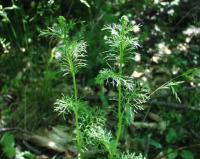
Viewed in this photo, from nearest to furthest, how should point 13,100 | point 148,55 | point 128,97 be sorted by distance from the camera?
point 128,97
point 13,100
point 148,55

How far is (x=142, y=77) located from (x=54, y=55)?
0.63 metres

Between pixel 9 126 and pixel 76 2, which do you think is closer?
pixel 9 126

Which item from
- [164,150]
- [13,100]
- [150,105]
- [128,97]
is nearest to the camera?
[128,97]

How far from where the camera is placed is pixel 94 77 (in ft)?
10.9

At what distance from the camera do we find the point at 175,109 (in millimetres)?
3096

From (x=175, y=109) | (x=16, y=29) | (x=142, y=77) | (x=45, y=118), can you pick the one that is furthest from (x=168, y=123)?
(x=16, y=29)

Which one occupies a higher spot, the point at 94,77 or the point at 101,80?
the point at 94,77

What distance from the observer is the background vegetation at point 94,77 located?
115 inches

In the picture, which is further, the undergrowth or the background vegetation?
the background vegetation

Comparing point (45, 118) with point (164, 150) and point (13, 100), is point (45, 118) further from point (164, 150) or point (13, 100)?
point (164, 150)

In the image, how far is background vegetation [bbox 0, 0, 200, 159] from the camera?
2.91 metres

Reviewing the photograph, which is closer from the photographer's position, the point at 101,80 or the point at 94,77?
the point at 101,80

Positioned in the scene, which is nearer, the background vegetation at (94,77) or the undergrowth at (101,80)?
the undergrowth at (101,80)

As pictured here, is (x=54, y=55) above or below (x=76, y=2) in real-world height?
below
